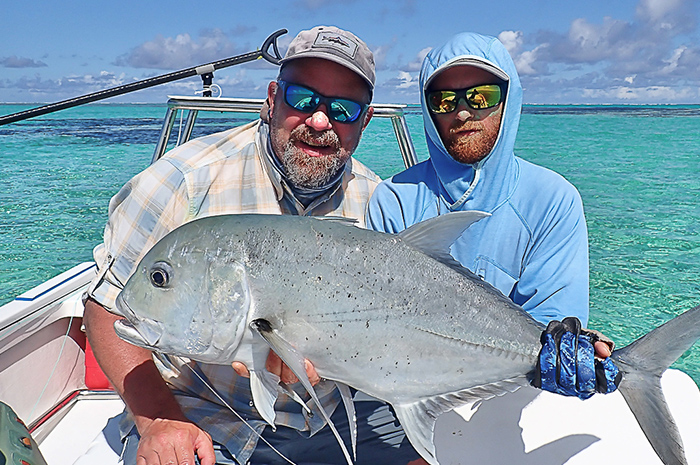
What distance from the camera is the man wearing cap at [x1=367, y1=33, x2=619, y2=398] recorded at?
6.49 ft

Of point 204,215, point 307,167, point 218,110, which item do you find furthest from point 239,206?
point 218,110

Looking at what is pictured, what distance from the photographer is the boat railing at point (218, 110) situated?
2.97m

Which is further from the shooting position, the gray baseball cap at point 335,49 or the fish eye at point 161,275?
the gray baseball cap at point 335,49

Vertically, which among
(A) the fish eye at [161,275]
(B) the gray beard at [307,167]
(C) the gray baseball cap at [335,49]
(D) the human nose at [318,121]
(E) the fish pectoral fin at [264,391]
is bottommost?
(E) the fish pectoral fin at [264,391]

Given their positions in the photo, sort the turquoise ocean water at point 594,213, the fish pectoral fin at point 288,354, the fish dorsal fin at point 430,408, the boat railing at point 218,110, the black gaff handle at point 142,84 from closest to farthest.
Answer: the fish pectoral fin at point 288,354
the fish dorsal fin at point 430,408
the boat railing at point 218,110
the black gaff handle at point 142,84
the turquoise ocean water at point 594,213

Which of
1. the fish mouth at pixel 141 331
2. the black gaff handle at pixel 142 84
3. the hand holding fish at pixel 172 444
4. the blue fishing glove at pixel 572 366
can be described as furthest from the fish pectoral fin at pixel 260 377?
the black gaff handle at pixel 142 84

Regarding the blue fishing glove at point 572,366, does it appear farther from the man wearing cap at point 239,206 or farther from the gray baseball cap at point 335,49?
the gray baseball cap at point 335,49

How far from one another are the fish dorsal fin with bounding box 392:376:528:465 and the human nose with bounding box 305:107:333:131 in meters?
1.00

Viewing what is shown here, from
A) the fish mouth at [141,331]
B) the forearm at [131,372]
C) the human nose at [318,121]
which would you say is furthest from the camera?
the human nose at [318,121]

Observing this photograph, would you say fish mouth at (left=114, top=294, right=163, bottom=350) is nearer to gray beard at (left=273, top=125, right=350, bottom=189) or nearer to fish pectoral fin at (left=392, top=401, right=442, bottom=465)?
fish pectoral fin at (left=392, top=401, right=442, bottom=465)

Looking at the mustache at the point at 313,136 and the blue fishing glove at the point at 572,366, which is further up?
the mustache at the point at 313,136

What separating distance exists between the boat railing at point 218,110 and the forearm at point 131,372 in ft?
4.10

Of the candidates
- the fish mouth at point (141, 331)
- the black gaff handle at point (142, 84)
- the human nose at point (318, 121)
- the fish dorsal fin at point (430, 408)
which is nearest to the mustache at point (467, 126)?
the human nose at point (318, 121)

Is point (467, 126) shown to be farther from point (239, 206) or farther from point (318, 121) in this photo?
point (239, 206)
